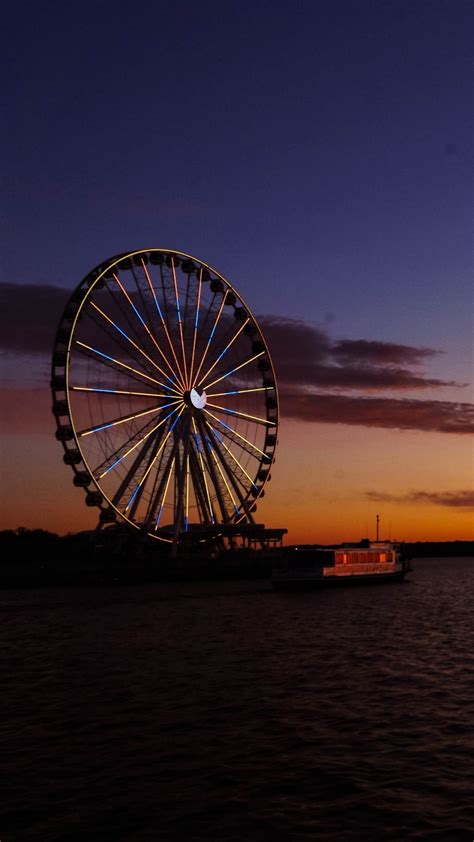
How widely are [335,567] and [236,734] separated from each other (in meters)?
79.6

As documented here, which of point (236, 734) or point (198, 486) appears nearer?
point (236, 734)

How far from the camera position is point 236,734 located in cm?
2734

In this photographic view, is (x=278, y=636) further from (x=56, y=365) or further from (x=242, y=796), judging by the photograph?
(x=56, y=365)

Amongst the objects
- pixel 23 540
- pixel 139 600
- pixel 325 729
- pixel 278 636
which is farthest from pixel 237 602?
pixel 23 540

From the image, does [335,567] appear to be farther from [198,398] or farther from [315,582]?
[198,398]

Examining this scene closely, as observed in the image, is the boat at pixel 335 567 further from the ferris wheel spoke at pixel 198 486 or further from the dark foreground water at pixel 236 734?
the dark foreground water at pixel 236 734

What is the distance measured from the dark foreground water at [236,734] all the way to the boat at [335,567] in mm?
45118

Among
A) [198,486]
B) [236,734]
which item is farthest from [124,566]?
[236,734]

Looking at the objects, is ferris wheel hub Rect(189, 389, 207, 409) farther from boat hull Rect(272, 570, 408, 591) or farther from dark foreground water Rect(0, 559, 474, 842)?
dark foreground water Rect(0, 559, 474, 842)

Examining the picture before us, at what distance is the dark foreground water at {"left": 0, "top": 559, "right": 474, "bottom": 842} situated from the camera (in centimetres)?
1952

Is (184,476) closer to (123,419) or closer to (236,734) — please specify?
(123,419)

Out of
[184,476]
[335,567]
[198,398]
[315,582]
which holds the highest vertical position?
[198,398]

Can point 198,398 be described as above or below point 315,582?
above

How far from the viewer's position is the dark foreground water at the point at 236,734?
19516 mm
